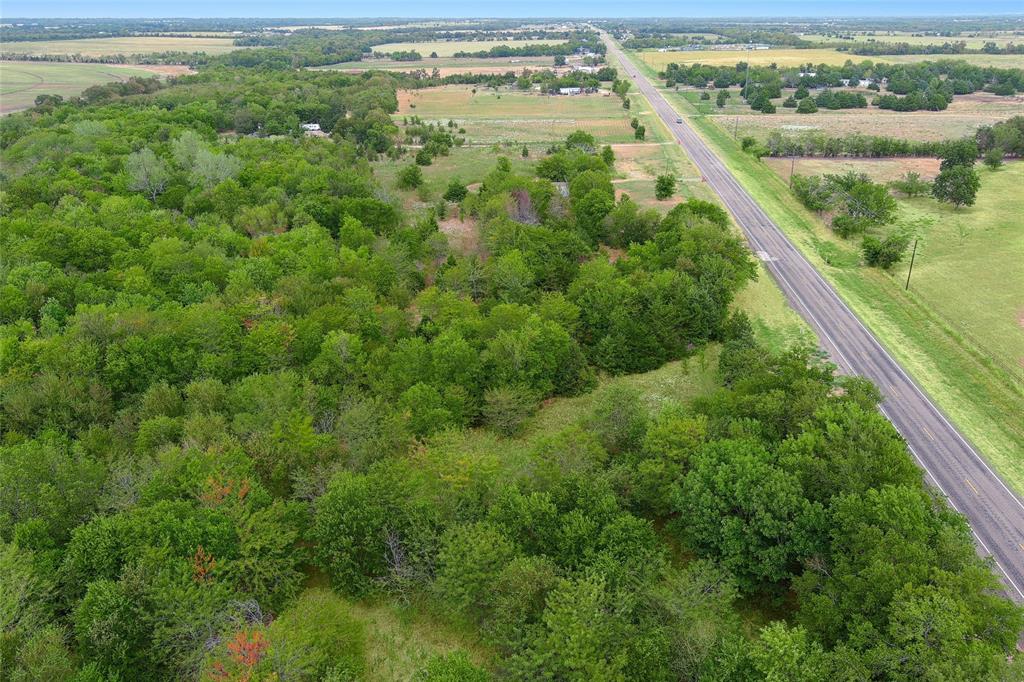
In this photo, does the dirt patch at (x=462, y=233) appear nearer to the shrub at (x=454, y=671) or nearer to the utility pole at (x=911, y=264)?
the utility pole at (x=911, y=264)

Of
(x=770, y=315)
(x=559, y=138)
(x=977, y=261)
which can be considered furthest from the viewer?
(x=559, y=138)

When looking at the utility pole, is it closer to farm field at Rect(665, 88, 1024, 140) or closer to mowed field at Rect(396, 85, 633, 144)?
farm field at Rect(665, 88, 1024, 140)

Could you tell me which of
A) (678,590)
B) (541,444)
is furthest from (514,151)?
(678,590)

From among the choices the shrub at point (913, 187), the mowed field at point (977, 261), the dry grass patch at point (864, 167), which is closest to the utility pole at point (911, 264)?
the mowed field at point (977, 261)

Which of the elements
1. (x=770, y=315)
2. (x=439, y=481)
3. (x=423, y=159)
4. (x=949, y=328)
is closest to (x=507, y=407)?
(x=439, y=481)

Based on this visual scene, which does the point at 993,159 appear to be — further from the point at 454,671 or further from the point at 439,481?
the point at 454,671
